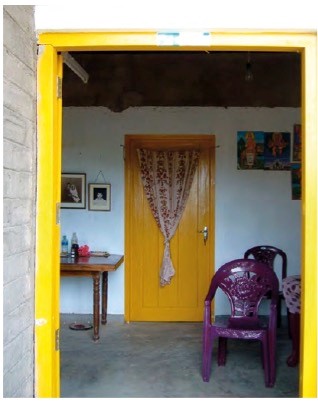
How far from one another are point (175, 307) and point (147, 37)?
3943mm

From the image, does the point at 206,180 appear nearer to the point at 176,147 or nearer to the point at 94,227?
the point at 176,147

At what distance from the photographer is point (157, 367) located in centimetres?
407

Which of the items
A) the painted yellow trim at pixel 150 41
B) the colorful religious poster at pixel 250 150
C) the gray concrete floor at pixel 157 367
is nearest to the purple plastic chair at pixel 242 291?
the gray concrete floor at pixel 157 367

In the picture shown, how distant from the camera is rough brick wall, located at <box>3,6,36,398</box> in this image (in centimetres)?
205

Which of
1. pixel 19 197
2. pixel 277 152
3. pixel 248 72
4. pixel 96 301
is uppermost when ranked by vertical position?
pixel 248 72

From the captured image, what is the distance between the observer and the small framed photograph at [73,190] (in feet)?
18.7

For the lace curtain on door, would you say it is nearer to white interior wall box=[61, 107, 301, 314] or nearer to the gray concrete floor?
white interior wall box=[61, 107, 301, 314]

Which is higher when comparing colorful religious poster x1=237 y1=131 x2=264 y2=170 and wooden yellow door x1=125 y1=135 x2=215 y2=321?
colorful religious poster x1=237 y1=131 x2=264 y2=170

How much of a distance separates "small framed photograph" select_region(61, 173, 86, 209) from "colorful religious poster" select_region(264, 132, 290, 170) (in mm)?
2166

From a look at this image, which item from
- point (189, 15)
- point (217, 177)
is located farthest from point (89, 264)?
point (189, 15)

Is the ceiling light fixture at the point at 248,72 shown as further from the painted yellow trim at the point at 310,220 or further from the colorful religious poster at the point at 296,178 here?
the painted yellow trim at the point at 310,220

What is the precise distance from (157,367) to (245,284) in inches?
40.2

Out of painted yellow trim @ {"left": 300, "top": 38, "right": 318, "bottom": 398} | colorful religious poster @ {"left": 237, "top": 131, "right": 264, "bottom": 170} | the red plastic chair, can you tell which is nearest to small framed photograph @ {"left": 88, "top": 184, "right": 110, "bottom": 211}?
colorful religious poster @ {"left": 237, "top": 131, "right": 264, "bottom": 170}

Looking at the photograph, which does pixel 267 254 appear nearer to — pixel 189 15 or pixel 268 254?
pixel 268 254
